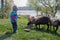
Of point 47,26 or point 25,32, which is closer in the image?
point 25,32

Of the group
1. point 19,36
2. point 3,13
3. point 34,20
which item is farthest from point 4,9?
point 19,36

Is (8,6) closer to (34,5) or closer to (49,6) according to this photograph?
(49,6)

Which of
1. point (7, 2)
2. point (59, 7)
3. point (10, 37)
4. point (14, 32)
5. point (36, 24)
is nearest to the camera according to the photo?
point (10, 37)

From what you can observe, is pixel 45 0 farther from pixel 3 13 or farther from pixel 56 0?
pixel 3 13

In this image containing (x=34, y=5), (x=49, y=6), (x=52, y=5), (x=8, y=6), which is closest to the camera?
(x=8, y=6)

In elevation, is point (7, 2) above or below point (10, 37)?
above

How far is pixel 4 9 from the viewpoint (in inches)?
675

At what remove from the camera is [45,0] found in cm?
2148

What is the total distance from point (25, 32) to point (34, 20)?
4.17 feet

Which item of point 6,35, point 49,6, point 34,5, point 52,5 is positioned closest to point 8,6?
point 49,6

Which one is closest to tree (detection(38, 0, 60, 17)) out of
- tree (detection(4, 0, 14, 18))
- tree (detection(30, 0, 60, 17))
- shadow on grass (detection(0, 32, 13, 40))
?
tree (detection(30, 0, 60, 17))

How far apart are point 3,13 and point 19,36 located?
8.39 meters

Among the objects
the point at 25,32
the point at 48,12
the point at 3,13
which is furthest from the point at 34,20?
the point at 48,12

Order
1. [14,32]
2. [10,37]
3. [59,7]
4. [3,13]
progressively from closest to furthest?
[10,37], [14,32], [3,13], [59,7]
